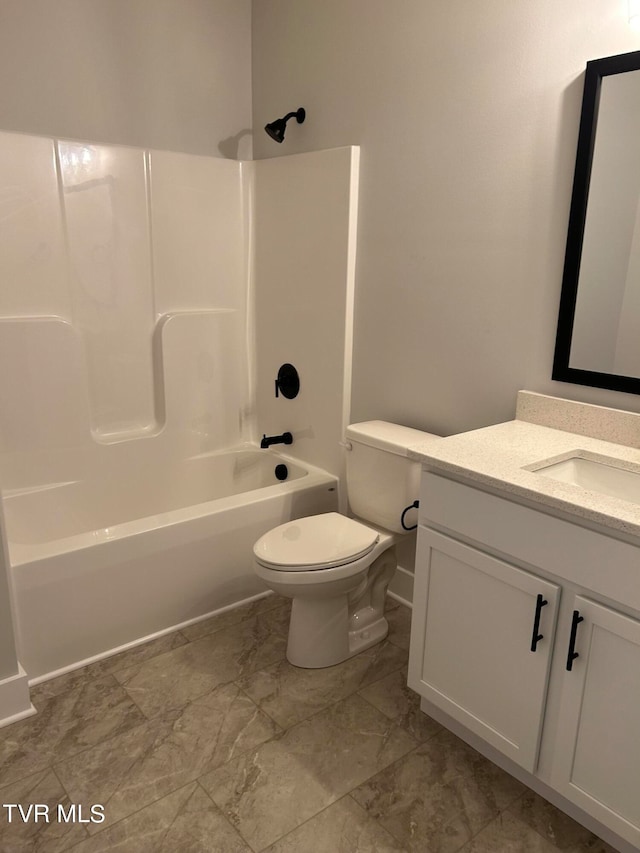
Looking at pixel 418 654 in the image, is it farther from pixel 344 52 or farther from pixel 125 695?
pixel 344 52

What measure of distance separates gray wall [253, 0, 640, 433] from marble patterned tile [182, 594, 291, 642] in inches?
32.8

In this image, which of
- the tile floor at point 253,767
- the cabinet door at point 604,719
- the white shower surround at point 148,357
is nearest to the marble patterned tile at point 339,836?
the tile floor at point 253,767

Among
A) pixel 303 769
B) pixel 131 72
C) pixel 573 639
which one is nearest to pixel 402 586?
pixel 303 769

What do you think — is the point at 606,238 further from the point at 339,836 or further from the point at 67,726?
the point at 67,726

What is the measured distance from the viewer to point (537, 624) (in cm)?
151

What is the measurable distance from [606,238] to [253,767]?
1760 mm

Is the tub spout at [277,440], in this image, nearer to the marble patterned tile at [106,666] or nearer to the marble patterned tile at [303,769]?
the marble patterned tile at [106,666]

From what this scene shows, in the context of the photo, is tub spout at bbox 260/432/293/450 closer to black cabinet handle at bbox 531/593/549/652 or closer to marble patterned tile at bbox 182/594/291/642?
marble patterned tile at bbox 182/594/291/642

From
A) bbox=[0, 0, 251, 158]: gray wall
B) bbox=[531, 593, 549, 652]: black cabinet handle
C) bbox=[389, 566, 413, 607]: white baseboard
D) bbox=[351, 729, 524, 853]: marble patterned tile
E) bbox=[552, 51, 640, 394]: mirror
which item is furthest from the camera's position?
bbox=[389, 566, 413, 607]: white baseboard

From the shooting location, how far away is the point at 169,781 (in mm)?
1738

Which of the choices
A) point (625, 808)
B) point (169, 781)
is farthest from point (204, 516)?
point (625, 808)

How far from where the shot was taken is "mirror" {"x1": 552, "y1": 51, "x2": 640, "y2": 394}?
1.74m

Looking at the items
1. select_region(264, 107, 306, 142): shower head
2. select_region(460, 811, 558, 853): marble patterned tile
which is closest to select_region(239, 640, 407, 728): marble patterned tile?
select_region(460, 811, 558, 853): marble patterned tile

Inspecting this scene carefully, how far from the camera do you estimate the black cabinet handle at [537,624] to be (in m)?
1.50
